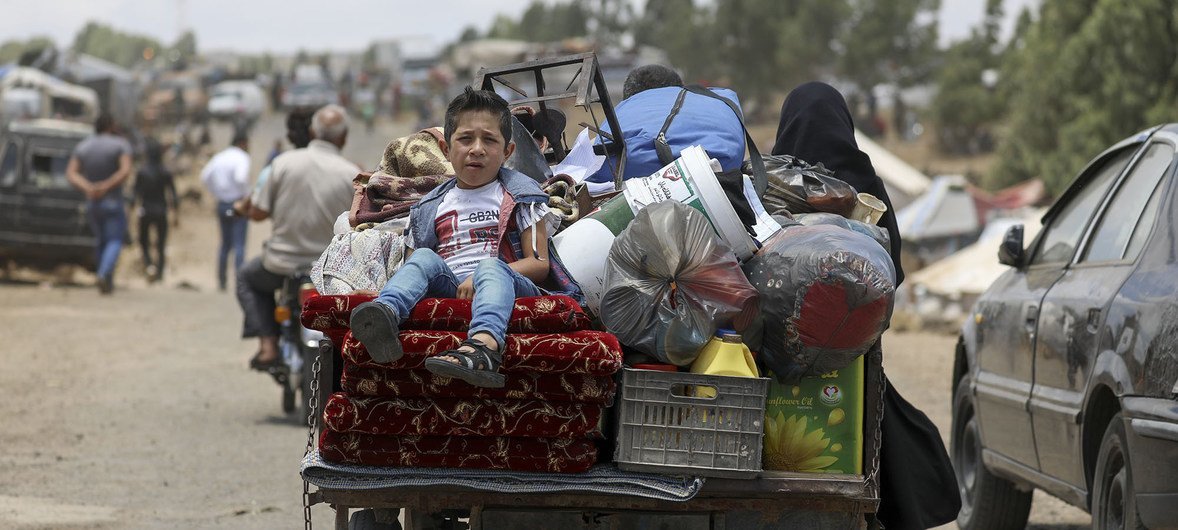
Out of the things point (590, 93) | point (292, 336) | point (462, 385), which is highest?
point (590, 93)

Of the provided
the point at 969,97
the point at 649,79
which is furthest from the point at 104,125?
the point at 969,97

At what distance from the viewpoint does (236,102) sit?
224ft

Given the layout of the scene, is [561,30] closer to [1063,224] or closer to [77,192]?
[77,192]

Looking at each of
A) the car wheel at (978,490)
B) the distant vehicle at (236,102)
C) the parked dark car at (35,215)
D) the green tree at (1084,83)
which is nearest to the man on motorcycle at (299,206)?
the car wheel at (978,490)

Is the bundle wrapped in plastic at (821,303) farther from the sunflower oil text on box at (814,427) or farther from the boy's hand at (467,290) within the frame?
the boy's hand at (467,290)

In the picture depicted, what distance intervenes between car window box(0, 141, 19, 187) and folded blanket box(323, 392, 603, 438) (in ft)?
57.6

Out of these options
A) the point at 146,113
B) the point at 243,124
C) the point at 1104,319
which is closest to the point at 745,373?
the point at 1104,319

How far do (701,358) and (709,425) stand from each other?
8.1 inches

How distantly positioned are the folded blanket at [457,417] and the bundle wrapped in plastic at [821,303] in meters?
0.65

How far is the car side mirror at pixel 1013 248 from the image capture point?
7090mm

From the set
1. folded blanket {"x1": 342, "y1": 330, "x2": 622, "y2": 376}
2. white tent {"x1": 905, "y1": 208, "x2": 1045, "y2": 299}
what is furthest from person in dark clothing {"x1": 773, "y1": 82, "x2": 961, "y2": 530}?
white tent {"x1": 905, "y1": 208, "x2": 1045, "y2": 299}

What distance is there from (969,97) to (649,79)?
53.1m

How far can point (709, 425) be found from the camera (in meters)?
4.26

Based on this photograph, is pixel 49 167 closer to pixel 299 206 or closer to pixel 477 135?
pixel 299 206
